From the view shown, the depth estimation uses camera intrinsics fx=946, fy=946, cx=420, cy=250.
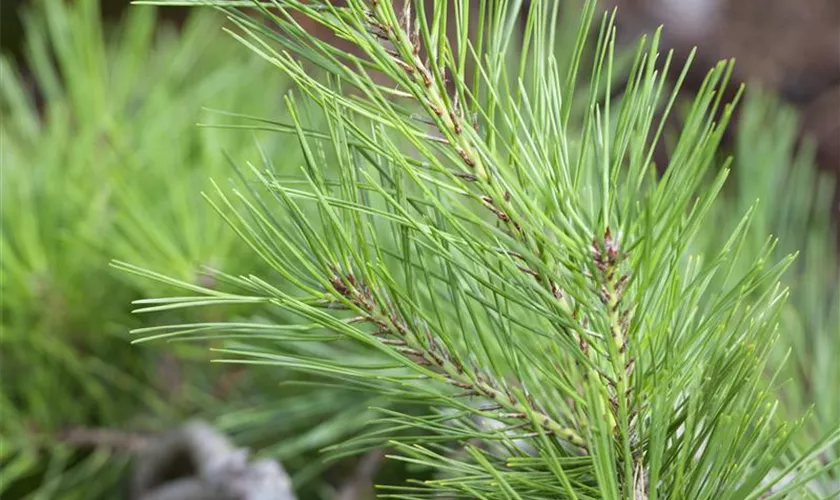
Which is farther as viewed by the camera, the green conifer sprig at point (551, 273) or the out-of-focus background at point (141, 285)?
the out-of-focus background at point (141, 285)

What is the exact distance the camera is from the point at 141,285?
0.31 metres

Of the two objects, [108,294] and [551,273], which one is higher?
[551,273]

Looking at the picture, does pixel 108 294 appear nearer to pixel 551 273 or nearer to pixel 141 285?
pixel 141 285

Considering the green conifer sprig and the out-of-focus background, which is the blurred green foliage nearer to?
the out-of-focus background

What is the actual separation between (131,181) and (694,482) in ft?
0.85

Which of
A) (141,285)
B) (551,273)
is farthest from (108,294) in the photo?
(551,273)

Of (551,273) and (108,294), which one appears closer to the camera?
(551,273)

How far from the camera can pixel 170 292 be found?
309 millimetres

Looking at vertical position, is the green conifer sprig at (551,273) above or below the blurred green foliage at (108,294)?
above

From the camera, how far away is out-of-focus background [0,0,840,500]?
0.32m

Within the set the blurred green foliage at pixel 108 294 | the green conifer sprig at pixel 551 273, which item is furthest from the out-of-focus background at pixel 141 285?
the green conifer sprig at pixel 551 273

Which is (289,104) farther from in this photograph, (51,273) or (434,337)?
(51,273)

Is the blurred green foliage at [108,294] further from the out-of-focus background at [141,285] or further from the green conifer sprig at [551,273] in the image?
the green conifer sprig at [551,273]

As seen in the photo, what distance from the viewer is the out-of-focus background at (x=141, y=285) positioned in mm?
316
